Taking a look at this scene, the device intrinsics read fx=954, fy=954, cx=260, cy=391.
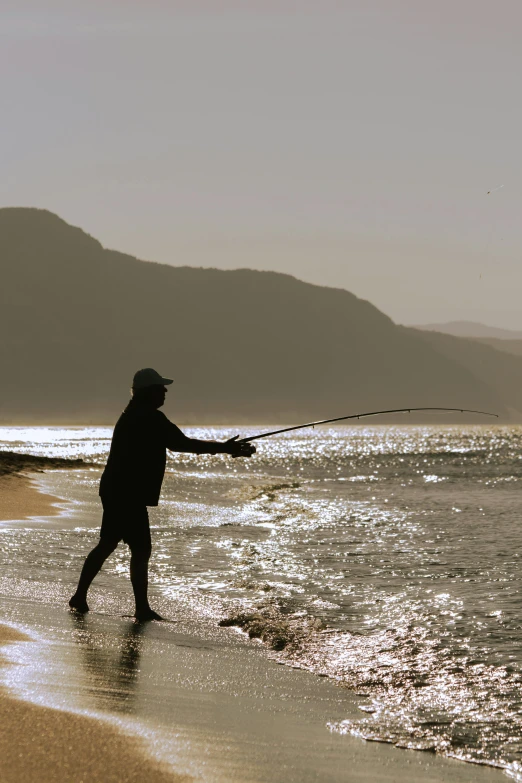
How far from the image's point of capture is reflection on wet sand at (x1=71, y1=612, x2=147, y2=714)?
4918 millimetres

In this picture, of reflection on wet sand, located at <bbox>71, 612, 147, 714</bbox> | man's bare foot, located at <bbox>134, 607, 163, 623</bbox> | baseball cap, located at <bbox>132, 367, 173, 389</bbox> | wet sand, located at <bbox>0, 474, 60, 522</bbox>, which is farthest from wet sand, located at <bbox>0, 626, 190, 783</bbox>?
wet sand, located at <bbox>0, 474, 60, 522</bbox>

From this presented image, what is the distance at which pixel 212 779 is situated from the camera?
12.7 ft

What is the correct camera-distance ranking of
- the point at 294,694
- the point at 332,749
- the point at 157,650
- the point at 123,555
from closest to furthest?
the point at 332,749 → the point at 294,694 → the point at 157,650 → the point at 123,555

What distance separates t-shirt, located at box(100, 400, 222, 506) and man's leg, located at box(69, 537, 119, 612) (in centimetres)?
40

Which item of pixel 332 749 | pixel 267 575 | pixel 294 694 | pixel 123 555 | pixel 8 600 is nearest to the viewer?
pixel 332 749

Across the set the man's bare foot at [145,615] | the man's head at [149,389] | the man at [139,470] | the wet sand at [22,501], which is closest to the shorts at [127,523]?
the man at [139,470]

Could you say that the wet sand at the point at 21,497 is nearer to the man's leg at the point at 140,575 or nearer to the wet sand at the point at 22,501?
the wet sand at the point at 22,501

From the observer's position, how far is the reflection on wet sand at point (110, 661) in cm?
492

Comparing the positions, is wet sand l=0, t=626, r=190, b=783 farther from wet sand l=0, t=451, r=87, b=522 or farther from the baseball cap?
wet sand l=0, t=451, r=87, b=522

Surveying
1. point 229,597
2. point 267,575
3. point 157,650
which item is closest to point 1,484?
point 267,575

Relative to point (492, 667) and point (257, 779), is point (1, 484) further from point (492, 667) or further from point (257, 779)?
point (257, 779)

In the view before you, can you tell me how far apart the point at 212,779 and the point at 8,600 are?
4.13m

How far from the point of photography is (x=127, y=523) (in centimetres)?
734

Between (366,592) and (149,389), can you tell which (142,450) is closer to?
(149,389)
